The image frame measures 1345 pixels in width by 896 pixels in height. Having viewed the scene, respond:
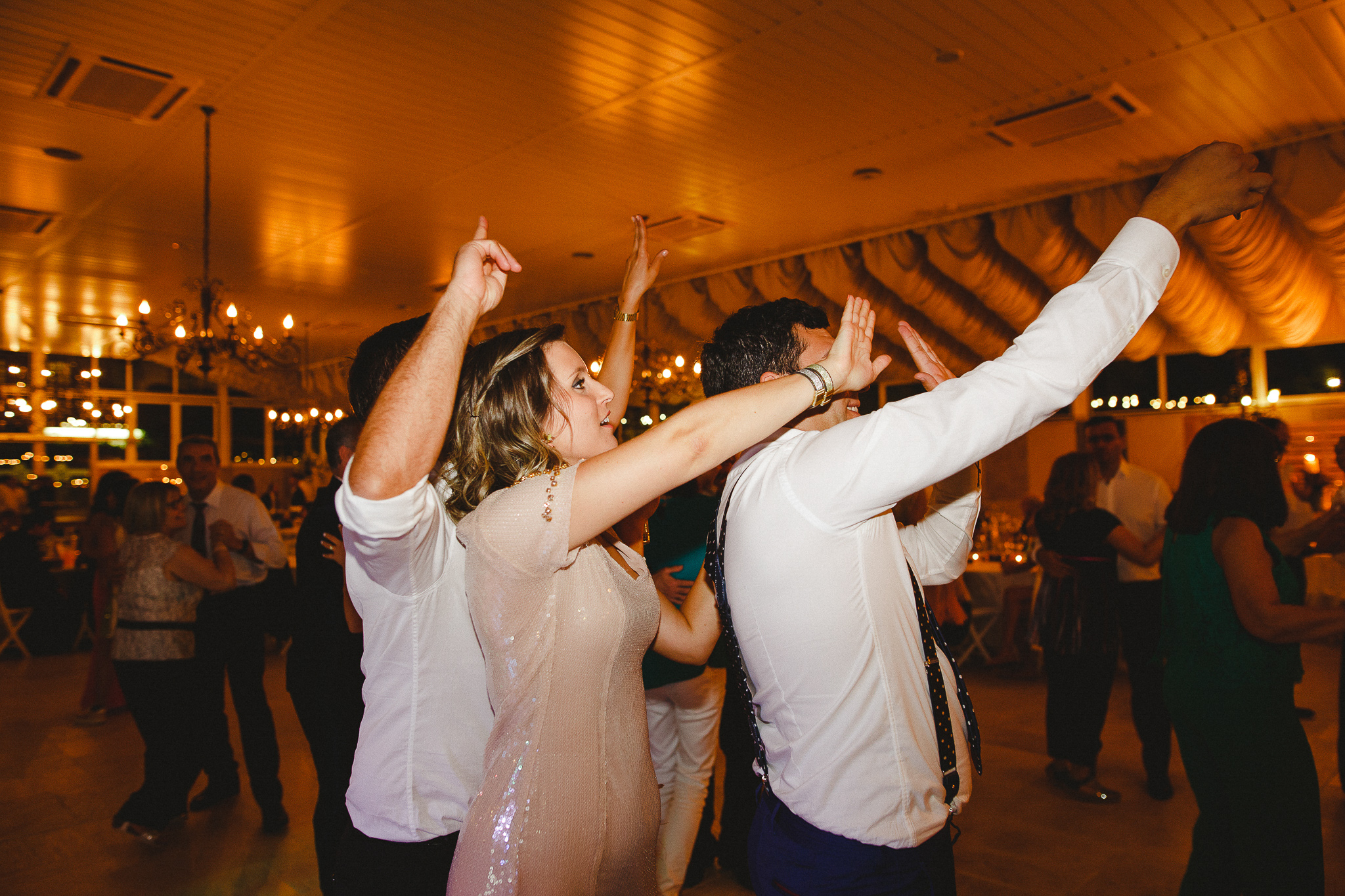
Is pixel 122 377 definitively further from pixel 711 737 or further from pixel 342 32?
pixel 711 737

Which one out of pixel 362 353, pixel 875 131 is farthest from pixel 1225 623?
pixel 875 131

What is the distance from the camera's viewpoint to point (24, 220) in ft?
21.6

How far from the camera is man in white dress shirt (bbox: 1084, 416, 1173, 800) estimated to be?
3.77 m

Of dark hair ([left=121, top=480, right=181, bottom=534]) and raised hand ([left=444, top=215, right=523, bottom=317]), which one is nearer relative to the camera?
raised hand ([left=444, top=215, right=523, bottom=317])

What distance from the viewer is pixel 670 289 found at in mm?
9383

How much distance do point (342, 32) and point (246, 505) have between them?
2413 mm

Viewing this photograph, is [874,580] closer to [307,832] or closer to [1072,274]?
[307,832]

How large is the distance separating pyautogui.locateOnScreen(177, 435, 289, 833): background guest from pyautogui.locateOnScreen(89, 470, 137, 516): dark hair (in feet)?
7.59

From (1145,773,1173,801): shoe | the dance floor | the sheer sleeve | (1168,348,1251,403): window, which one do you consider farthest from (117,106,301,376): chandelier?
(1168,348,1251,403): window

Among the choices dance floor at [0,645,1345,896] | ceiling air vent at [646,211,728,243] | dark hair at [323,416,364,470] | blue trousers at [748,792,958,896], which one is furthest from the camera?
ceiling air vent at [646,211,728,243]

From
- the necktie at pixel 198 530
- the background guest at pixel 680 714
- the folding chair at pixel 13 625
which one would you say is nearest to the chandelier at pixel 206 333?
the necktie at pixel 198 530

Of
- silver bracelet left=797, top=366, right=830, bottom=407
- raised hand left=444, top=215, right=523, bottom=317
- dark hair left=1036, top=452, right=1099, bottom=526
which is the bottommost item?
dark hair left=1036, top=452, right=1099, bottom=526

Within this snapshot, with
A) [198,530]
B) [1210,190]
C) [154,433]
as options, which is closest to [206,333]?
[198,530]

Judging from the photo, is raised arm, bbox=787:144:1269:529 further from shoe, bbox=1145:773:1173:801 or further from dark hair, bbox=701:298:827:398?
shoe, bbox=1145:773:1173:801
